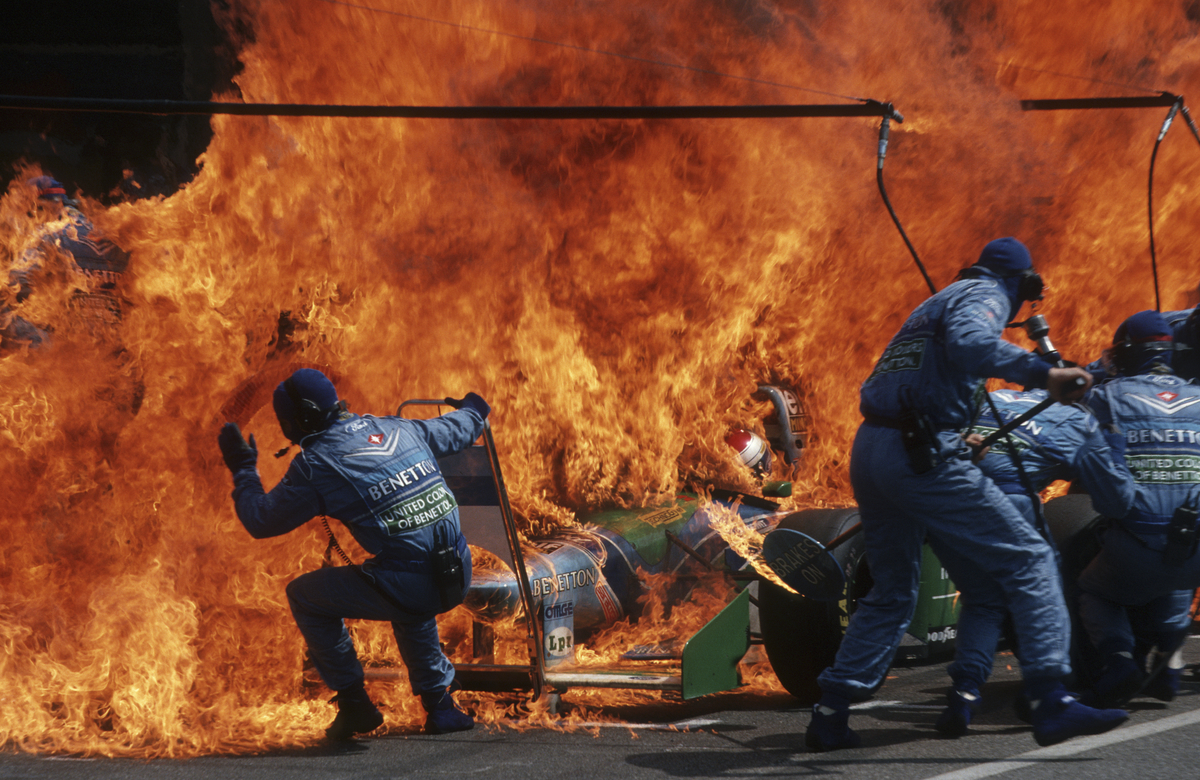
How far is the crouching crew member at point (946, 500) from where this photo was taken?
12.4 feet

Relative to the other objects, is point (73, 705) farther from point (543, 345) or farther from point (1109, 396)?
point (1109, 396)

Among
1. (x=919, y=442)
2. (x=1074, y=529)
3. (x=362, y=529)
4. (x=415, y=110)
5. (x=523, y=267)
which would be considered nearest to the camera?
(x=919, y=442)

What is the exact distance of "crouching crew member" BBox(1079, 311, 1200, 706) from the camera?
15.0 ft

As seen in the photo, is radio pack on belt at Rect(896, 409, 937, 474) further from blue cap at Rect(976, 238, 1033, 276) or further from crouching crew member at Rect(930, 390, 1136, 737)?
blue cap at Rect(976, 238, 1033, 276)

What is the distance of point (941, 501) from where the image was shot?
3.94m

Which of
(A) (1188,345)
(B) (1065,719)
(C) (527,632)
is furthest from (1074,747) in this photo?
(A) (1188,345)

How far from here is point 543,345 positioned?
6648 mm

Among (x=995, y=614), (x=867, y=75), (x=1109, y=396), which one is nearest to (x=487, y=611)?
(x=995, y=614)

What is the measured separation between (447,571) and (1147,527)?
116 inches

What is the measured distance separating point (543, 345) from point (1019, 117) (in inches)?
169

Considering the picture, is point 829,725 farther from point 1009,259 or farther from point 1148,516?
point 1009,259

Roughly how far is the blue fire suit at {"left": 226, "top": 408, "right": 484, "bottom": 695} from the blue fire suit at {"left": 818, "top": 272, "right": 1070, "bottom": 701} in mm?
1661

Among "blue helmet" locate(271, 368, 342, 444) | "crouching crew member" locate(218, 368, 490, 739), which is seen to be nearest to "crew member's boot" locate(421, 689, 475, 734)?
"crouching crew member" locate(218, 368, 490, 739)

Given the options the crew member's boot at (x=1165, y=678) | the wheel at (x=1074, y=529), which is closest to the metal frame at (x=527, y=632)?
the wheel at (x=1074, y=529)
